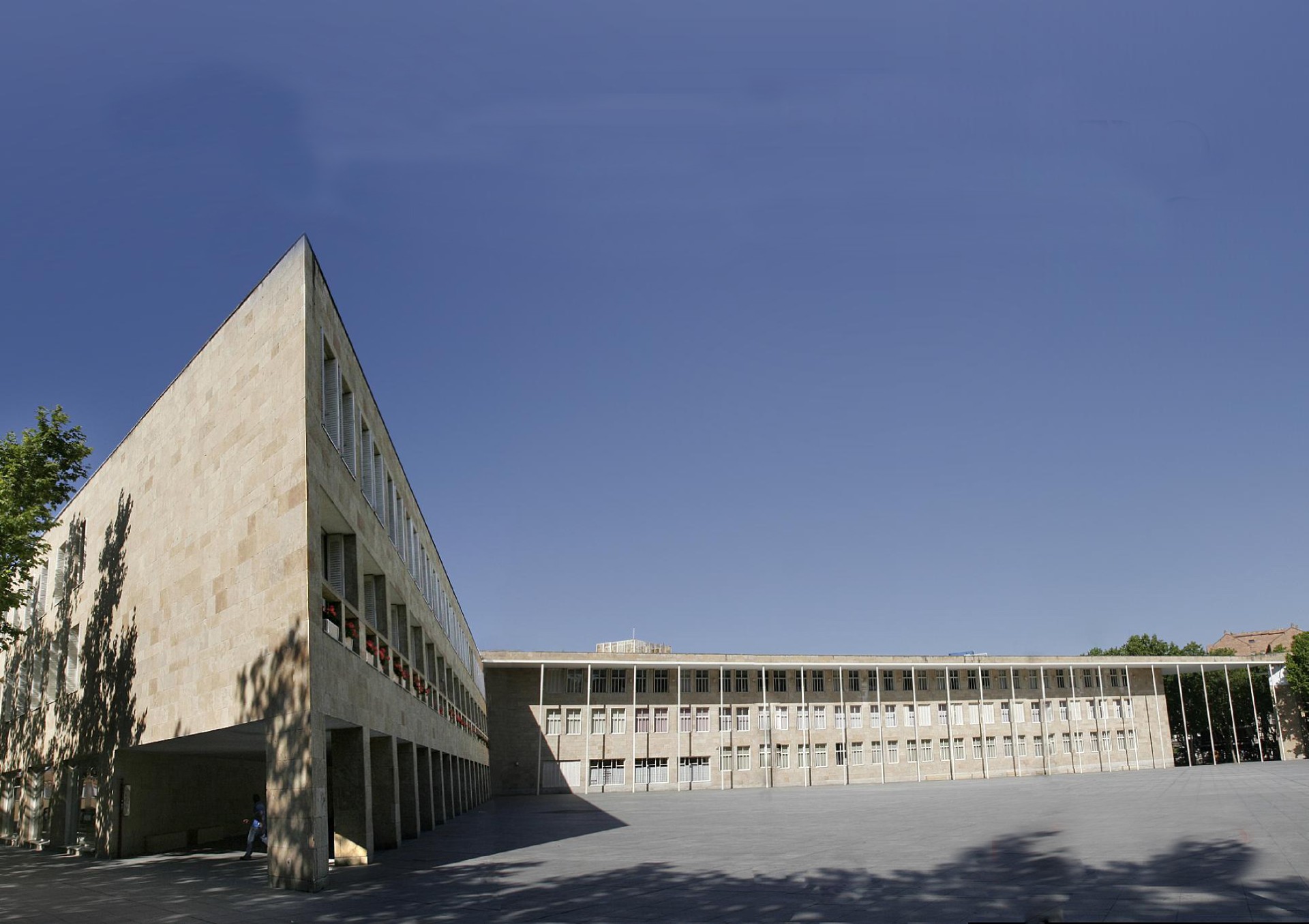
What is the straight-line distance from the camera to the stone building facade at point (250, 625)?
15.3 meters

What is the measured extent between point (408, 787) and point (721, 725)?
45119 millimetres

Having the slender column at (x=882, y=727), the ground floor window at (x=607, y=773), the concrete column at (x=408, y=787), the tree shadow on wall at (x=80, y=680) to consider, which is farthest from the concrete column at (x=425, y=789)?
the slender column at (x=882, y=727)

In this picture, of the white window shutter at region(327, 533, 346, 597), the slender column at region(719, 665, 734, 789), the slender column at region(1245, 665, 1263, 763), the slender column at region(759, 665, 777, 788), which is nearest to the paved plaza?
the white window shutter at region(327, 533, 346, 597)

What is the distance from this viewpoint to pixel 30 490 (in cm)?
2652

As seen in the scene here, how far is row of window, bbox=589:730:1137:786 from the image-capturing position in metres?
64.4

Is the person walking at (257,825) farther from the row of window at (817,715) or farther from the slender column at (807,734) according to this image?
the slender column at (807,734)

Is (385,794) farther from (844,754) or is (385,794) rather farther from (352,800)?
(844,754)

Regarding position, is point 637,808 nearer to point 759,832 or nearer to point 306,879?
point 759,832

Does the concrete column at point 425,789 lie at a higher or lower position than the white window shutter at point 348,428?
lower

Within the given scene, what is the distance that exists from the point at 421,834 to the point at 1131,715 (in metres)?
69.4

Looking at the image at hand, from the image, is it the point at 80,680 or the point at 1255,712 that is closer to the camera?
the point at 80,680

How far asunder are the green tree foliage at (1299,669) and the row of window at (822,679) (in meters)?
13.8

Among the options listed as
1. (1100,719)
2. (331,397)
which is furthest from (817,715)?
(331,397)

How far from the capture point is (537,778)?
61.4 metres
